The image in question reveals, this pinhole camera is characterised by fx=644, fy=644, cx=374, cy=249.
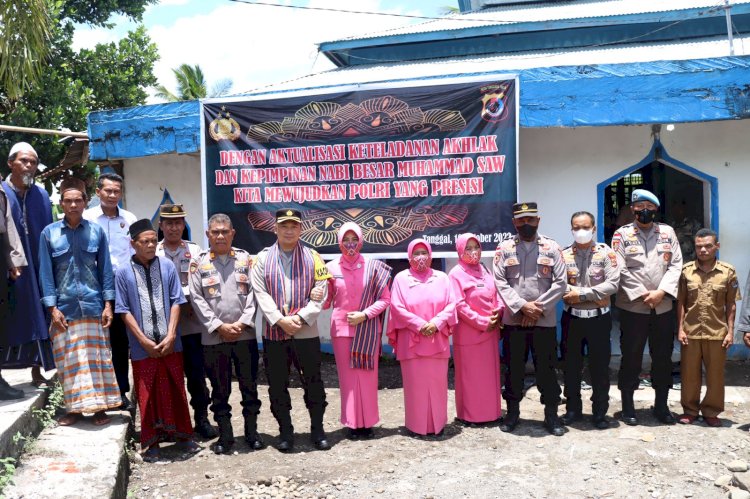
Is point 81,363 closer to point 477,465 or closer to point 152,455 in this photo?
point 152,455

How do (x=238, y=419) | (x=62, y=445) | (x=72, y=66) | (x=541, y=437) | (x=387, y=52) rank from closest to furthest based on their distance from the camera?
1. (x=62, y=445)
2. (x=541, y=437)
3. (x=238, y=419)
4. (x=387, y=52)
5. (x=72, y=66)

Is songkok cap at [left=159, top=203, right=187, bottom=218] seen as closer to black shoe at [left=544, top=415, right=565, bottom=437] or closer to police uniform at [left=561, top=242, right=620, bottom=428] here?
police uniform at [left=561, top=242, right=620, bottom=428]

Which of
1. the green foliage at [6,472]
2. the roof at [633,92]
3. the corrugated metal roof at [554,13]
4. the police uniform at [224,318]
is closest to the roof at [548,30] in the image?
the corrugated metal roof at [554,13]

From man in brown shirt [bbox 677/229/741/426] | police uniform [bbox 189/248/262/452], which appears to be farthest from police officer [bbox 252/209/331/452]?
man in brown shirt [bbox 677/229/741/426]

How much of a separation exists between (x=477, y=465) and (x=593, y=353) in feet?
4.11

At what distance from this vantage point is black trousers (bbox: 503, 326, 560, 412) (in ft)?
15.0

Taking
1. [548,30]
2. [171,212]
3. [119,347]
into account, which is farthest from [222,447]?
[548,30]

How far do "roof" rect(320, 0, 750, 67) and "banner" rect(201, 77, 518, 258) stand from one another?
13.3ft

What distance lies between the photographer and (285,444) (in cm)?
432

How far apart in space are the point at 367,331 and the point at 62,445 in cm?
203

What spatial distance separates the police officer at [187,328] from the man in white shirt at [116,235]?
1.07 ft

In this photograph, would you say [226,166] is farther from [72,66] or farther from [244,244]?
[72,66]

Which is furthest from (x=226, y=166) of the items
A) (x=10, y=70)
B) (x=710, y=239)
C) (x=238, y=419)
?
(x=710, y=239)

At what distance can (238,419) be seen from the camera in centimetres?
519
